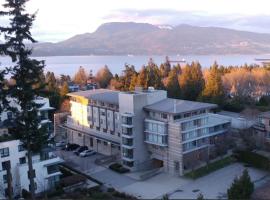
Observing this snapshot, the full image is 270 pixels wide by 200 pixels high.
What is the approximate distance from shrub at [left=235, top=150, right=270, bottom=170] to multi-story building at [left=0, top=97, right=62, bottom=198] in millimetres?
11708

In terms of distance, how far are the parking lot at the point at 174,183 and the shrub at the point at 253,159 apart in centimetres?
39

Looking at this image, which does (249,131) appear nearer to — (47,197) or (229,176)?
(229,176)

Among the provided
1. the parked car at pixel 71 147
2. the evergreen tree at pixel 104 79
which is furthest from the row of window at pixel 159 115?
the evergreen tree at pixel 104 79

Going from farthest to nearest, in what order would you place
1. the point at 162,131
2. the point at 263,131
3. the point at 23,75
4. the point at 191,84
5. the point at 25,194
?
the point at 191,84 → the point at 263,131 → the point at 162,131 → the point at 25,194 → the point at 23,75

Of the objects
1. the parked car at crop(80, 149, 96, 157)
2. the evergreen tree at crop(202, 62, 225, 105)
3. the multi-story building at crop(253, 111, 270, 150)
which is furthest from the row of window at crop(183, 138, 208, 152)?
the evergreen tree at crop(202, 62, 225, 105)

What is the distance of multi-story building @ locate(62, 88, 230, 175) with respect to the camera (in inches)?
967

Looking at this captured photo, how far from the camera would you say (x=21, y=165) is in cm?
2167

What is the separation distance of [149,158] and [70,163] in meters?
5.59

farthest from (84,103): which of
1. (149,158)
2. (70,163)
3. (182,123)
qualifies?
(182,123)

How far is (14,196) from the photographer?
2134 centimetres

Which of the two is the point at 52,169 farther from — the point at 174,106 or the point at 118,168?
the point at 174,106

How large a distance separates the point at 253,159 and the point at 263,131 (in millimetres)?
2682

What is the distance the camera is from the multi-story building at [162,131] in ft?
80.6

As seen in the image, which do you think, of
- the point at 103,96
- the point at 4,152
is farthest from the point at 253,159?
the point at 4,152
